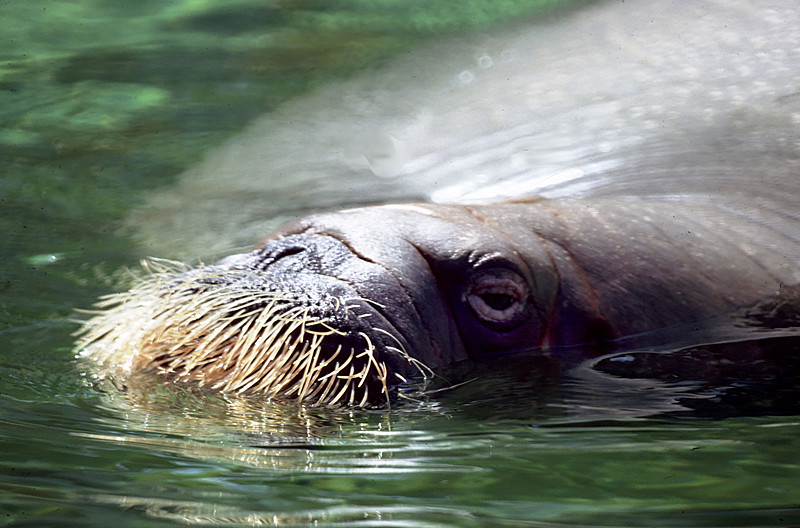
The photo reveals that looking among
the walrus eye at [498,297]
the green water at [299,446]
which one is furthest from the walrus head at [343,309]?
the green water at [299,446]

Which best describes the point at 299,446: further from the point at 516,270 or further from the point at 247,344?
the point at 516,270

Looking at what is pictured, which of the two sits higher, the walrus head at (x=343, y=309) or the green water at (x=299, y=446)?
the walrus head at (x=343, y=309)

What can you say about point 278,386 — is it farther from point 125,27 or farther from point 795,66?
point 125,27

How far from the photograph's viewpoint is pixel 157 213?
6.35 m

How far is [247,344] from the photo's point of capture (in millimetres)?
3396

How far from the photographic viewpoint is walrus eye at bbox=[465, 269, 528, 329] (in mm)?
3887

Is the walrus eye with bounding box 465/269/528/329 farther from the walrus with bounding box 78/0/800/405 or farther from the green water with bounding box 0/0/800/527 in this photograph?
the green water with bounding box 0/0/800/527

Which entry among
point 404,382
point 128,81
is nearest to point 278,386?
point 404,382

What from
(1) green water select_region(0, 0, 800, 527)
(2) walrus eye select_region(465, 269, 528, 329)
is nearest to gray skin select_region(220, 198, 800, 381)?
(2) walrus eye select_region(465, 269, 528, 329)

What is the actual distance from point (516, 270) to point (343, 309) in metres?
0.83

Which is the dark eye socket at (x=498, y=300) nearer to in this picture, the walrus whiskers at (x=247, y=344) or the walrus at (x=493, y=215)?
the walrus at (x=493, y=215)

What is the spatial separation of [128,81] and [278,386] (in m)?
5.42

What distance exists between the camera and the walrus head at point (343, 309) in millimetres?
3385

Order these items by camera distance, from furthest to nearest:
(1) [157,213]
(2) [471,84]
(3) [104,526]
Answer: (2) [471,84], (1) [157,213], (3) [104,526]
